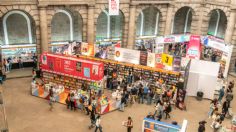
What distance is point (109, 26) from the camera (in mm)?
31375

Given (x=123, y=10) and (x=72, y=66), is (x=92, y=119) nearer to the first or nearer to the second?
(x=72, y=66)

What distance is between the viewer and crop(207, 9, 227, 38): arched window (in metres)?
33.8

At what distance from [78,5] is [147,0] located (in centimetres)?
730

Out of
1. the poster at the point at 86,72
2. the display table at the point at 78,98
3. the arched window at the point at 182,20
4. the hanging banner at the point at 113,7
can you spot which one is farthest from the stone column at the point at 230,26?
the poster at the point at 86,72

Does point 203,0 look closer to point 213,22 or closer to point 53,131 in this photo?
point 213,22

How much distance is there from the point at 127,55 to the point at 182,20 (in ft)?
50.7

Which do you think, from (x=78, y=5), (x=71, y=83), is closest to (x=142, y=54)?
(x=71, y=83)

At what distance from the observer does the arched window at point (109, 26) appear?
30.6 metres

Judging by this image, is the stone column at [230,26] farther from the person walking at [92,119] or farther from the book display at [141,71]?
the person walking at [92,119]

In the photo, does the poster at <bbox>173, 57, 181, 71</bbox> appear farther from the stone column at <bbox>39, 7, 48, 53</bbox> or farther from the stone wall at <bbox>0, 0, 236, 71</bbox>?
the stone column at <bbox>39, 7, 48, 53</bbox>

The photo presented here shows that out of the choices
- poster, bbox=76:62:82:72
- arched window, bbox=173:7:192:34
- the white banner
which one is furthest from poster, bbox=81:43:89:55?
arched window, bbox=173:7:192:34

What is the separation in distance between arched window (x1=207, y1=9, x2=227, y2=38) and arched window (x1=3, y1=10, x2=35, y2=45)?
70.3ft

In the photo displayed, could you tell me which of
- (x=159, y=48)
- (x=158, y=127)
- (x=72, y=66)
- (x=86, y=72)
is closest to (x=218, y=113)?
(x=158, y=127)

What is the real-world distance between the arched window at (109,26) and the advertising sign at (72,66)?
9.49 m
